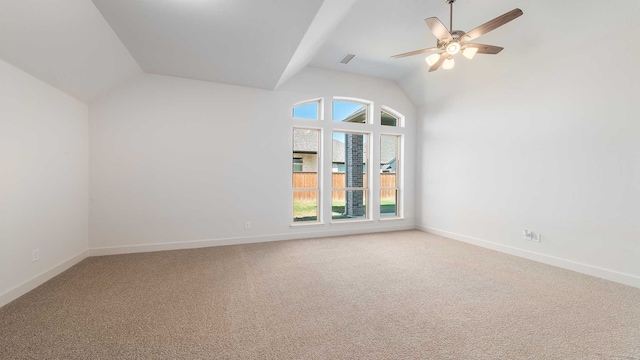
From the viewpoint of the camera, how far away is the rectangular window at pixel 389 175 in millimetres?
5941

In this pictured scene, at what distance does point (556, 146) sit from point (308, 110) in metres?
4.03

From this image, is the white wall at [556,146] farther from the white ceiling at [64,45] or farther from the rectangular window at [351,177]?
the white ceiling at [64,45]

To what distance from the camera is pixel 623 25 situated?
286cm

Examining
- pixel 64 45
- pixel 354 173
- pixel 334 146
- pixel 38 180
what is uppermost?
pixel 64 45

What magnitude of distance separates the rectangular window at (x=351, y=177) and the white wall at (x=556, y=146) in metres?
1.79

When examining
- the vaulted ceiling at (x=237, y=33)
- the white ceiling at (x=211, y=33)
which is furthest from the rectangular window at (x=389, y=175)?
the white ceiling at (x=211, y=33)

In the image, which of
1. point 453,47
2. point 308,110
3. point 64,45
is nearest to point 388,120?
point 308,110

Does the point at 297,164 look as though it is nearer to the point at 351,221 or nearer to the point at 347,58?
the point at 351,221

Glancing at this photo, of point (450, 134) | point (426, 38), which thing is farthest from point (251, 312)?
point (450, 134)

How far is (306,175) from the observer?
525 centimetres

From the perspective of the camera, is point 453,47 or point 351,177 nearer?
point 453,47

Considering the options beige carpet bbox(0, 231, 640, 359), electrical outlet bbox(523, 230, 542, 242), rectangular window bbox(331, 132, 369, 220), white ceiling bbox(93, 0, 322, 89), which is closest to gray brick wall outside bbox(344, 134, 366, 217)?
rectangular window bbox(331, 132, 369, 220)

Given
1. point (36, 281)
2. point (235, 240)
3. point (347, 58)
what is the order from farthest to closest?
point (347, 58) < point (235, 240) < point (36, 281)

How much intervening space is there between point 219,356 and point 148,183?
3335 millimetres
